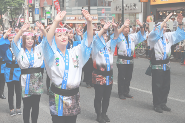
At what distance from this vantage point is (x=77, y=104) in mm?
3338

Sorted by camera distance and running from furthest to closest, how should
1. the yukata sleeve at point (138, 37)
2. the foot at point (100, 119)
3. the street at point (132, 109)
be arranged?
1. the yukata sleeve at point (138, 37)
2. the street at point (132, 109)
3. the foot at point (100, 119)

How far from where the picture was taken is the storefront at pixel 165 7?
21434mm

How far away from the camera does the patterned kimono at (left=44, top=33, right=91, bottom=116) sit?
3166 mm

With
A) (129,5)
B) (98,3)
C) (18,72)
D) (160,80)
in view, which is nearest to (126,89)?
(160,80)

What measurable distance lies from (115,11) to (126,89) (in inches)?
1053

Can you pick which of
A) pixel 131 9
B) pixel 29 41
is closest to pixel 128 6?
pixel 131 9

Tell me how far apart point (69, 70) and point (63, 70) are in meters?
0.07

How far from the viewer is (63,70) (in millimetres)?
3172

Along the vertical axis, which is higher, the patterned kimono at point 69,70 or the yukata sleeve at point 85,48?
the yukata sleeve at point 85,48

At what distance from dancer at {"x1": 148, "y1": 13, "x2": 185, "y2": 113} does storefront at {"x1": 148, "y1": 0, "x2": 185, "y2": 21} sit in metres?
15.3

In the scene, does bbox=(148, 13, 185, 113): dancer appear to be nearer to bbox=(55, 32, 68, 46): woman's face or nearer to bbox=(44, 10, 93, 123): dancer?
bbox=(44, 10, 93, 123): dancer

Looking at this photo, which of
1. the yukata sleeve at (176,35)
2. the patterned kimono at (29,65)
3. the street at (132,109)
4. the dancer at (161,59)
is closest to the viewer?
the patterned kimono at (29,65)

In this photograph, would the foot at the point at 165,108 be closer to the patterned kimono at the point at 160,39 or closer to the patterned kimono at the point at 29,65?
the patterned kimono at the point at 160,39

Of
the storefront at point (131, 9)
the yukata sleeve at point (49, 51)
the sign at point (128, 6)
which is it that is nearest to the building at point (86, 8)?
the sign at point (128, 6)
